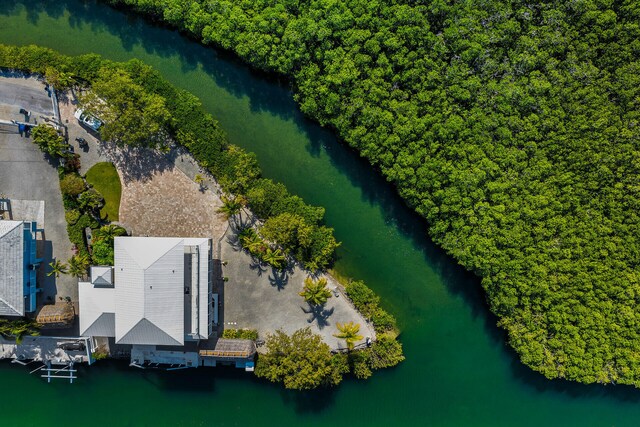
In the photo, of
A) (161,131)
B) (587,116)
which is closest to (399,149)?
(587,116)

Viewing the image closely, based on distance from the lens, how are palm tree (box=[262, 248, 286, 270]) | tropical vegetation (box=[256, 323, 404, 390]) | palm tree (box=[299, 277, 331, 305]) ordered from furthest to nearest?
1. palm tree (box=[262, 248, 286, 270])
2. palm tree (box=[299, 277, 331, 305])
3. tropical vegetation (box=[256, 323, 404, 390])

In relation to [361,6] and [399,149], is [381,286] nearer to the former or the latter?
[399,149]

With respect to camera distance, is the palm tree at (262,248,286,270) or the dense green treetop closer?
the dense green treetop

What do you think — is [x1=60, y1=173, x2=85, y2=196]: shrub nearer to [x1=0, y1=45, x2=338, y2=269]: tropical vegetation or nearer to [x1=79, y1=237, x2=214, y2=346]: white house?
[x1=0, y1=45, x2=338, y2=269]: tropical vegetation

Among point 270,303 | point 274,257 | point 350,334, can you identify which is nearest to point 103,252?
point 274,257

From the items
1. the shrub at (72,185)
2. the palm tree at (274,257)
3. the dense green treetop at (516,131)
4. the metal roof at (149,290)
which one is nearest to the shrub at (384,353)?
the dense green treetop at (516,131)

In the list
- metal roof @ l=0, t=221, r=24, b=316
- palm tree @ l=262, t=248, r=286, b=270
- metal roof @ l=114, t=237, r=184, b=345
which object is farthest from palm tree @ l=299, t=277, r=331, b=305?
metal roof @ l=0, t=221, r=24, b=316
